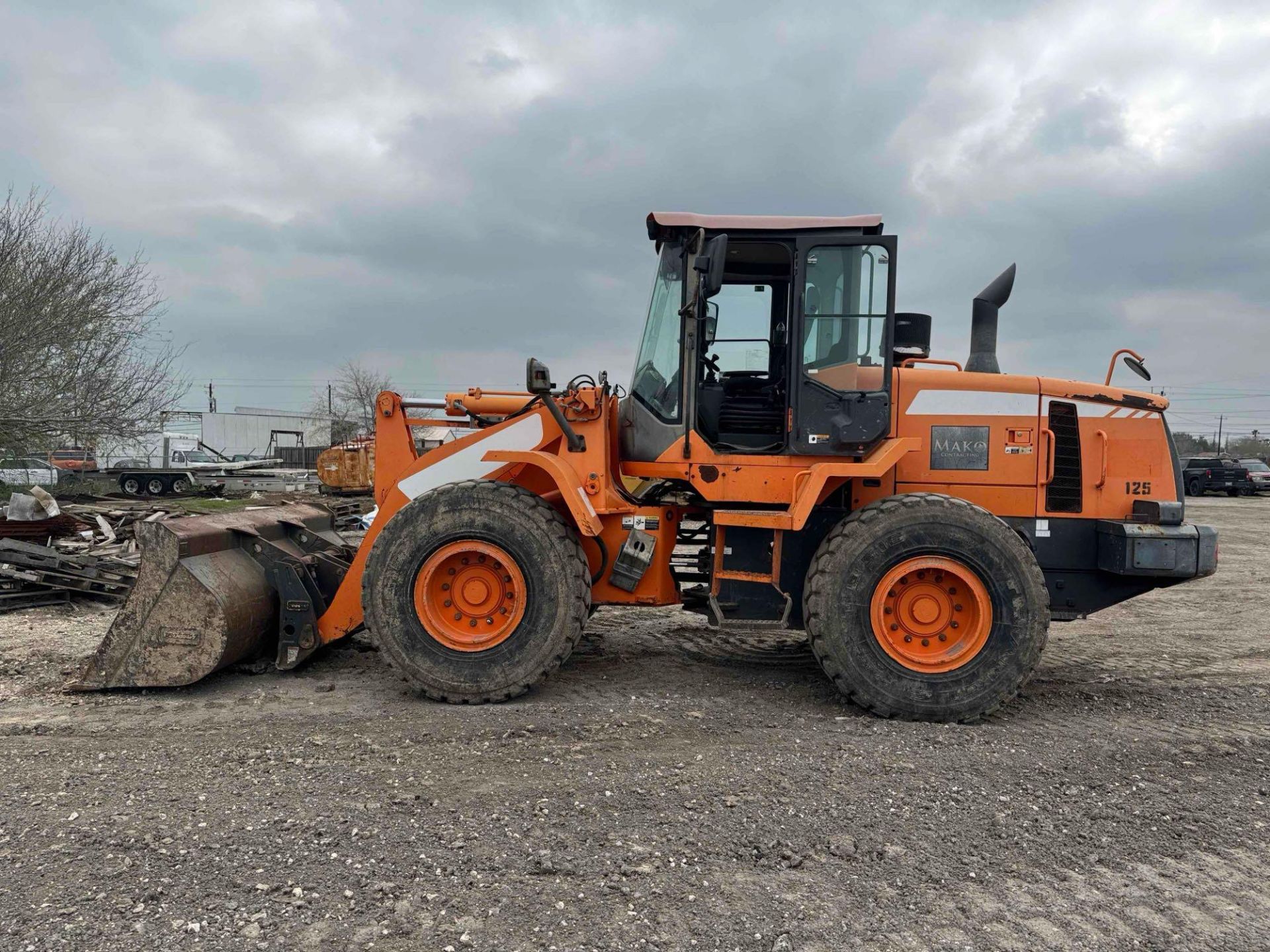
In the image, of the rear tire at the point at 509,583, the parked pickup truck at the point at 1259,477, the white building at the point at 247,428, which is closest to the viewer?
the rear tire at the point at 509,583

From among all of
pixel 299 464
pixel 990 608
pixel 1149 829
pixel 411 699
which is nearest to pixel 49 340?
pixel 411 699

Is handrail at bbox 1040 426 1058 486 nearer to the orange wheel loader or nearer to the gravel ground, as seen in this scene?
the orange wheel loader

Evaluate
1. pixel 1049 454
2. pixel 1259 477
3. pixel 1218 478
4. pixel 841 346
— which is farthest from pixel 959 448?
pixel 1259 477

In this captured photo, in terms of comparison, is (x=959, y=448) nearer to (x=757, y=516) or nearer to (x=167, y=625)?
(x=757, y=516)

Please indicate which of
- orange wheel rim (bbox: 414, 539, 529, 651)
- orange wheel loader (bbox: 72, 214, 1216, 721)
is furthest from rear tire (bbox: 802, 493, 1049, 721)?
orange wheel rim (bbox: 414, 539, 529, 651)

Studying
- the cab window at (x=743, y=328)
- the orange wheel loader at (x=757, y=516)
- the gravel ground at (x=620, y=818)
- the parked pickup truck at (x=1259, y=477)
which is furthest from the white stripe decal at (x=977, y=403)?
the parked pickup truck at (x=1259, y=477)

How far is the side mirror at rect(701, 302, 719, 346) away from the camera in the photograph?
4.83m

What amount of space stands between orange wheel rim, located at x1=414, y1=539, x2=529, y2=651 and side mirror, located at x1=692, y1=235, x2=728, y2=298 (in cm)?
187

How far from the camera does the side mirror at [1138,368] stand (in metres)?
5.10

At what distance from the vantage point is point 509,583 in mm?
4660

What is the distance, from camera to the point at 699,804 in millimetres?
3316

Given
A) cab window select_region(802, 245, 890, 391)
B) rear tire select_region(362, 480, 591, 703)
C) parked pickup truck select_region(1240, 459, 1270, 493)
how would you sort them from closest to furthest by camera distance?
rear tire select_region(362, 480, 591, 703), cab window select_region(802, 245, 890, 391), parked pickup truck select_region(1240, 459, 1270, 493)

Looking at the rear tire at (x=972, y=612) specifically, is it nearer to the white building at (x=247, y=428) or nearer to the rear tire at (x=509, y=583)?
the rear tire at (x=509, y=583)

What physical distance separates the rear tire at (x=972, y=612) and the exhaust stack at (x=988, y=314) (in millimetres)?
1360
